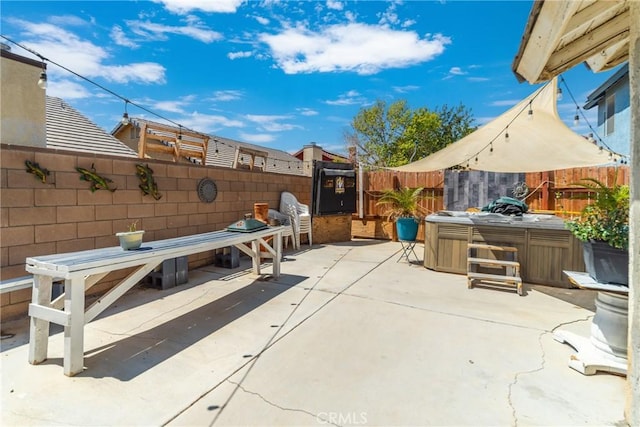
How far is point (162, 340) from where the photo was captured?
100 inches

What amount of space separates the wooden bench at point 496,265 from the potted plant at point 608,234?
5.49 feet

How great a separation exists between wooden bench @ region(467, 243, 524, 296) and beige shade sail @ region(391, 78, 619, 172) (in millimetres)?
3024

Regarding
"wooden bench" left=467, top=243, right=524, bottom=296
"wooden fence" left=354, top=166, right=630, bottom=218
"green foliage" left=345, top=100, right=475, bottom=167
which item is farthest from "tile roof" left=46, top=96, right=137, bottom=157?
"green foliage" left=345, top=100, right=475, bottom=167

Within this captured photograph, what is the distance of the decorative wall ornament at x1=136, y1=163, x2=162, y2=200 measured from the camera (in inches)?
157

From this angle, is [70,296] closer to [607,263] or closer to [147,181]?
[147,181]

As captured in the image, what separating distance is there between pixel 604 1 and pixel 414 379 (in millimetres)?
2776

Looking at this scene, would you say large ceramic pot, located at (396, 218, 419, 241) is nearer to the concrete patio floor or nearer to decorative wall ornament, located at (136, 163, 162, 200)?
the concrete patio floor

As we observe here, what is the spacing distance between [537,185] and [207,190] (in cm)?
742

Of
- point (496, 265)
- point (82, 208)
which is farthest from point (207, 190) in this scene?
point (496, 265)

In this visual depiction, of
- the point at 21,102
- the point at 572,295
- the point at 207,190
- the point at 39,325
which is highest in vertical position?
the point at 21,102

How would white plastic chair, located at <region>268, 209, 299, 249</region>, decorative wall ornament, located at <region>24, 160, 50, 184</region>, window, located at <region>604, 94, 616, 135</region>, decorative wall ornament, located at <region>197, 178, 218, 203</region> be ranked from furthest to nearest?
1. window, located at <region>604, 94, 616, 135</region>
2. white plastic chair, located at <region>268, 209, 299, 249</region>
3. decorative wall ornament, located at <region>197, 178, 218, 203</region>
4. decorative wall ornament, located at <region>24, 160, 50, 184</region>

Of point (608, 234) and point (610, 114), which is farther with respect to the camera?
point (610, 114)

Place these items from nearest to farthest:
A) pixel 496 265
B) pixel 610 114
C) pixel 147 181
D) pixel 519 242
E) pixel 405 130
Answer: pixel 147 181, pixel 496 265, pixel 519 242, pixel 610 114, pixel 405 130

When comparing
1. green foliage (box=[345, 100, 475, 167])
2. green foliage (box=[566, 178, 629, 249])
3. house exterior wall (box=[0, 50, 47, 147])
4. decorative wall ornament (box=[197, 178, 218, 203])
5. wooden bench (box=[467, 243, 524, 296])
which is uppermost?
green foliage (box=[345, 100, 475, 167])
